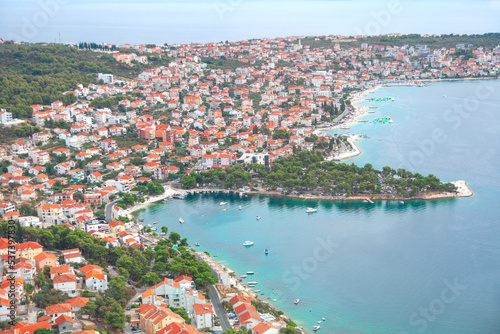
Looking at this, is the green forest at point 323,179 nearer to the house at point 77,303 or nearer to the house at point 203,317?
the house at point 203,317

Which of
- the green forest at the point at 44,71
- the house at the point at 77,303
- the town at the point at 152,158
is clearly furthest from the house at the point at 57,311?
the green forest at the point at 44,71

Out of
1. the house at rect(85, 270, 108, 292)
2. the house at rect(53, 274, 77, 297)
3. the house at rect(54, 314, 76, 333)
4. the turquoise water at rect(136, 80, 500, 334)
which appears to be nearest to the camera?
the house at rect(54, 314, 76, 333)

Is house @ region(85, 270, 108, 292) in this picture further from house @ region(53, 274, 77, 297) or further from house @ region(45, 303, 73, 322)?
house @ region(45, 303, 73, 322)

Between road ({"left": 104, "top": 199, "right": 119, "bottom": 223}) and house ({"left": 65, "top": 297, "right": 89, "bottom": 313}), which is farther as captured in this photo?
road ({"left": 104, "top": 199, "right": 119, "bottom": 223})

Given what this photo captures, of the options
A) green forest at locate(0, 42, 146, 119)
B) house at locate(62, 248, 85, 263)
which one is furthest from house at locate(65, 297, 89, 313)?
green forest at locate(0, 42, 146, 119)

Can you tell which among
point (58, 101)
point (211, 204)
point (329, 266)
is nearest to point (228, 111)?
point (58, 101)

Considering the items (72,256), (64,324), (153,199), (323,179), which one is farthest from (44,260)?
(323,179)

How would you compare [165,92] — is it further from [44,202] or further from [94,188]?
[44,202]
